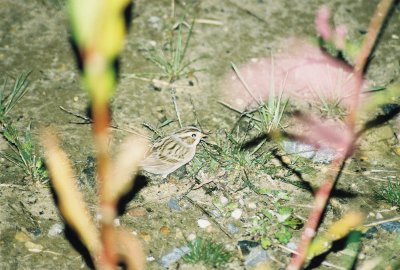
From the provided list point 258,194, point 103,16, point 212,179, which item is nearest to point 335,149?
point 258,194

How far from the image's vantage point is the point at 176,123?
437 cm

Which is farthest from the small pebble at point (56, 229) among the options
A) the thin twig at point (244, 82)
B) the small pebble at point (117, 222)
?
the thin twig at point (244, 82)

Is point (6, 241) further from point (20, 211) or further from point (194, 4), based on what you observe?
point (194, 4)

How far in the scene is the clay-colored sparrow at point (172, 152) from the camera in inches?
149

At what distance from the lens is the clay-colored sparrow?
12.4 feet

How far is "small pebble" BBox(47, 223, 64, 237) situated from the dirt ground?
0.02m

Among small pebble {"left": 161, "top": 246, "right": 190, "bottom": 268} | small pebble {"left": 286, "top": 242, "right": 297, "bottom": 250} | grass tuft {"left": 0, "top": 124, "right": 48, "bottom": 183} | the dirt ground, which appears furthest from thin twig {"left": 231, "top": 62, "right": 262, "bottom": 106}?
grass tuft {"left": 0, "top": 124, "right": 48, "bottom": 183}

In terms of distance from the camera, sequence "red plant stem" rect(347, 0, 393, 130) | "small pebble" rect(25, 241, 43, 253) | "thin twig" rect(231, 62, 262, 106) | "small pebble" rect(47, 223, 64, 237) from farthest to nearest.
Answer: "thin twig" rect(231, 62, 262, 106)
"red plant stem" rect(347, 0, 393, 130)
"small pebble" rect(47, 223, 64, 237)
"small pebble" rect(25, 241, 43, 253)

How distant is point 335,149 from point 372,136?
469mm

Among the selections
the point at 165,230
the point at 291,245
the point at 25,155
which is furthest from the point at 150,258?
the point at 25,155

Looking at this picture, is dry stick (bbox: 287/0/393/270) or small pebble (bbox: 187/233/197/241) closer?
dry stick (bbox: 287/0/393/270)

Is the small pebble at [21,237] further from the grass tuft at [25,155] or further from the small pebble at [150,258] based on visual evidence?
the small pebble at [150,258]

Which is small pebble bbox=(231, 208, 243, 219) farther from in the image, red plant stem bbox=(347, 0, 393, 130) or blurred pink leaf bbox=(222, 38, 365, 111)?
red plant stem bbox=(347, 0, 393, 130)

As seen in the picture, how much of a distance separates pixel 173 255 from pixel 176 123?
1.51m
